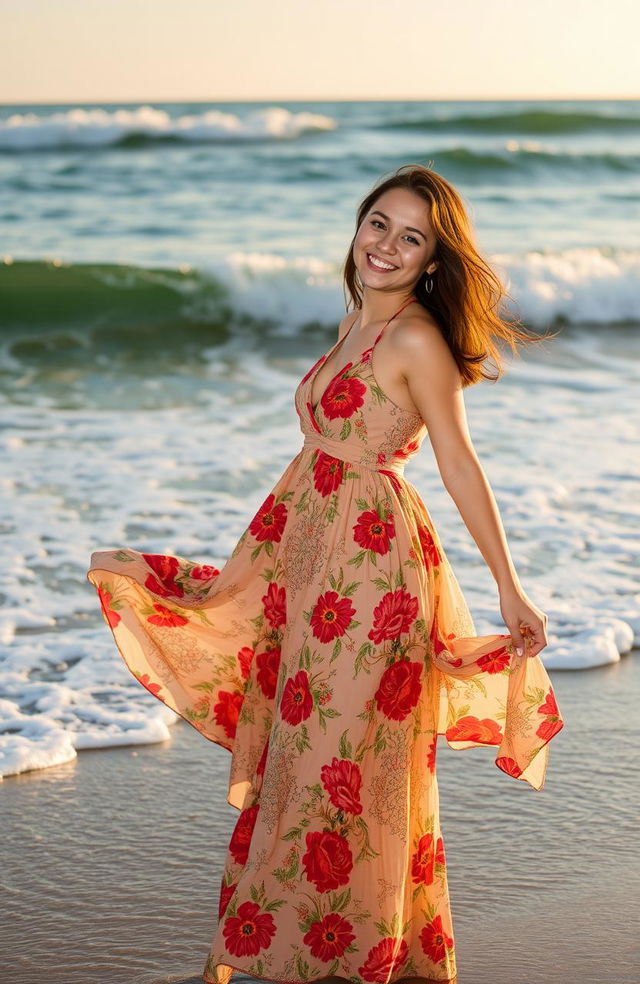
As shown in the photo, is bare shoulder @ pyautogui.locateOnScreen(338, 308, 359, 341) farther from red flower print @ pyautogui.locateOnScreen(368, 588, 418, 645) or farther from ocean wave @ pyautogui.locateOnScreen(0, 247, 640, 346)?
ocean wave @ pyautogui.locateOnScreen(0, 247, 640, 346)

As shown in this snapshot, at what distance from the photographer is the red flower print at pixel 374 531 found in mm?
2549

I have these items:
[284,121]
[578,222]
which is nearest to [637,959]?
[578,222]

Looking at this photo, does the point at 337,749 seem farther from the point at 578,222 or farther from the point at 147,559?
the point at 578,222

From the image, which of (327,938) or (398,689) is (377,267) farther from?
(327,938)

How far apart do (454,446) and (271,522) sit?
1.47 feet

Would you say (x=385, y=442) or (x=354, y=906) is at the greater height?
(x=385, y=442)

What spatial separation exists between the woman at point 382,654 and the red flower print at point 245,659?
0.37 feet

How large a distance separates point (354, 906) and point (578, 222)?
56.3 feet

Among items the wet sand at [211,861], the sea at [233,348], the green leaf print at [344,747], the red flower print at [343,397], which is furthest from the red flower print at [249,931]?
the sea at [233,348]

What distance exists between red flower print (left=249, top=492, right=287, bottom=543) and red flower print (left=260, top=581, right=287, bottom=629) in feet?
→ 0.32

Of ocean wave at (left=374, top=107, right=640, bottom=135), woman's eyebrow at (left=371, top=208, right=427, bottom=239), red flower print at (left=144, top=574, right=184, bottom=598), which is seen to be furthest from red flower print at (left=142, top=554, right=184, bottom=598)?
ocean wave at (left=374, top=107, right=640, bottom=135)

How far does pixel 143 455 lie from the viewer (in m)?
7.60

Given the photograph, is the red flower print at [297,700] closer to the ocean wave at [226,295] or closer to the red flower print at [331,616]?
the red flower print at [331,616]

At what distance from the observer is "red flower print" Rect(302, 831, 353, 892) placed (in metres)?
2.54
